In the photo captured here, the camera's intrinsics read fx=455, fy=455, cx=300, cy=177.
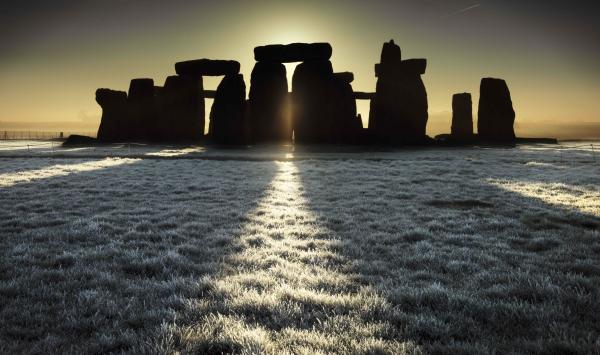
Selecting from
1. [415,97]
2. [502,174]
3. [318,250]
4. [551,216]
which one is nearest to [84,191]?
[318,250]

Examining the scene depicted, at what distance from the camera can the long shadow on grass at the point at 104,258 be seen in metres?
4.00

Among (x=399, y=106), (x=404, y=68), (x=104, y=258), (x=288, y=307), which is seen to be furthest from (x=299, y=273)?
(x=404, y=68)

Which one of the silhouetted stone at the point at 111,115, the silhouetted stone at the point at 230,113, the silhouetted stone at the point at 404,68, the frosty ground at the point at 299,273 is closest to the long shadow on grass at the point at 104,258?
the frosty ground at the point at 299,273

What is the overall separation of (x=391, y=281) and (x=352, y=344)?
5.49 feet

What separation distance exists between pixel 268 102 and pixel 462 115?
19.3 meters

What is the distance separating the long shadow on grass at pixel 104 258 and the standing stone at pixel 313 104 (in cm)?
2289

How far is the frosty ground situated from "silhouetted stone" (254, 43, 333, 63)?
26.0m

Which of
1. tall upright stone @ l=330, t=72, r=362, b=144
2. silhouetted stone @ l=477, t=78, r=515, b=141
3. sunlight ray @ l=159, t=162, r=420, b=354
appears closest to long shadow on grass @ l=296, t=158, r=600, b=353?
sunlight ray @ l=159, t=162, r=420, b=354

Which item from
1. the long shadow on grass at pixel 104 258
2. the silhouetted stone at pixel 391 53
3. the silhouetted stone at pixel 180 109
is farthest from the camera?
the silhouetted stone at pixel 180 109

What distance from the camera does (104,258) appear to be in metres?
6.13

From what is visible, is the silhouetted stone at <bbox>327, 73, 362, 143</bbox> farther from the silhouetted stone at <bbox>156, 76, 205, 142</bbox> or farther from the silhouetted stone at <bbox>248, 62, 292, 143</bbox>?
the silhouetted stone at <bbox>156, 76, 205, 142</bbox>

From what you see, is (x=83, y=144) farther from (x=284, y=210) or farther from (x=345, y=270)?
(x=345, y=270)

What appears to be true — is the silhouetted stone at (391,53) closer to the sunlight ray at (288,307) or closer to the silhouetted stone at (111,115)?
the silhouetted stone at (111,115)

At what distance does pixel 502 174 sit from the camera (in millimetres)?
17297
